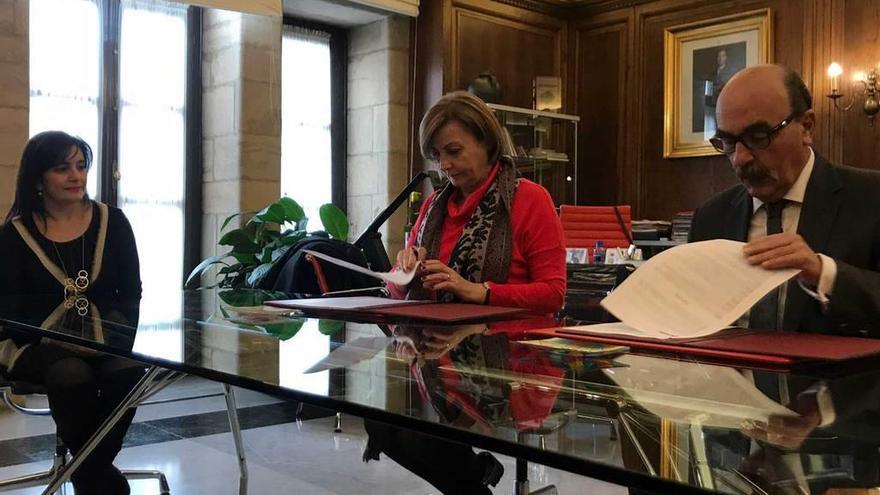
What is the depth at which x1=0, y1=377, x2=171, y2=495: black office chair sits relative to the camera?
2162 mm

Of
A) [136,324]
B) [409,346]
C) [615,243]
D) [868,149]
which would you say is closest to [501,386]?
[409,346]

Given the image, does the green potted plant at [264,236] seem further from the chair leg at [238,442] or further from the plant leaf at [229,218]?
the chair leg at [238,442]

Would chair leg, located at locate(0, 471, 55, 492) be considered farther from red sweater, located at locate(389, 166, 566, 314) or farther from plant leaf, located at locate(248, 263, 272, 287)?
plant leaf, located at locate(248, 263, 272, 287)

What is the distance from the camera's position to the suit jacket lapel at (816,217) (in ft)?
4.65

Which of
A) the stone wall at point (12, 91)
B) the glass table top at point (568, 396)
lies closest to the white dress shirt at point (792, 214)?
the glass table top at point (568, 396)

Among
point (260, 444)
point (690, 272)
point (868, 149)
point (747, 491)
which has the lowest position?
point (260, 444)

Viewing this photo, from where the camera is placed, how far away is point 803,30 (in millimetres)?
4875

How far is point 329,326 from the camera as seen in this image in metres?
1.54

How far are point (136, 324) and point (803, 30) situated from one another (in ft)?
14.7

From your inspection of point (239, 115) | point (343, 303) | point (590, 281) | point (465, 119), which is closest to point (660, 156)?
point (590, 281)

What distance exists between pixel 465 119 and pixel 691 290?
934 millimetres

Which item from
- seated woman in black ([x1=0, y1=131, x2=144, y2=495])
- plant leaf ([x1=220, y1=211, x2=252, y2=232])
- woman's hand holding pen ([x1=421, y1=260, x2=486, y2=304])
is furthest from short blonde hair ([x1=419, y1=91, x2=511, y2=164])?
plant leaf ([x1=220, y1=211, x2=252, y2=232])

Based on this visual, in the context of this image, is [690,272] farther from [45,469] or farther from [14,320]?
[45,469]

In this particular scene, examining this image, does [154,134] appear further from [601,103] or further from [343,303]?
[343,303]
